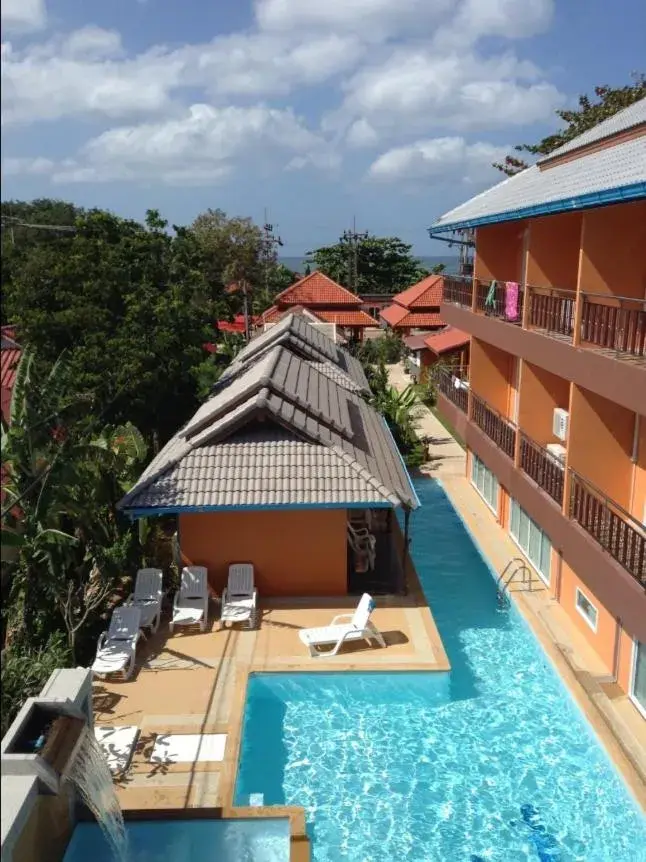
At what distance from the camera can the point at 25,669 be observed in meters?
9.73

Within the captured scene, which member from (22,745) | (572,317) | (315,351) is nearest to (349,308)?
(315,351)

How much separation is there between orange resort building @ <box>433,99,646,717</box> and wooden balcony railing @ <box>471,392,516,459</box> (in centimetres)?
6

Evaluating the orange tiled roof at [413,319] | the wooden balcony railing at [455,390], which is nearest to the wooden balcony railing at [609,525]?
the wooden balcony railing at [455,390]

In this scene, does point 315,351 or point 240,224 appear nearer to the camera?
point 315,351

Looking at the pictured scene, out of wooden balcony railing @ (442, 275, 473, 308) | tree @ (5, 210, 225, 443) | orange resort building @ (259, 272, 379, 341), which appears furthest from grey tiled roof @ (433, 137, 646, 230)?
orange resort building @ (259, 272, 379, 341)

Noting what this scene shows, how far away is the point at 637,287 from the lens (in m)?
13.3

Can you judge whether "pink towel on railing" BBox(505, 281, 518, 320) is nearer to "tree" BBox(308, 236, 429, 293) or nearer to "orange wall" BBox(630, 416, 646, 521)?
"orange wall" BBox(630, 416, 646, 521)

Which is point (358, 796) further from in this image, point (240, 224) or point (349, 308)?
point (240, 224)

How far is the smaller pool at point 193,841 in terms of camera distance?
8.09 meters

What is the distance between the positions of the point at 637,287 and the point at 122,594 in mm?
11620

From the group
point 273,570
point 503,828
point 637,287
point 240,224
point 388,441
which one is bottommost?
point 503,828

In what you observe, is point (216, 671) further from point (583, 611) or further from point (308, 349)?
point (308, 349)

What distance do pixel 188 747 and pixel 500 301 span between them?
13499 mm

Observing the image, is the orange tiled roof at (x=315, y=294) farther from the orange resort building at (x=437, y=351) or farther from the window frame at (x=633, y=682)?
the window frame at (x=633, y=682)
